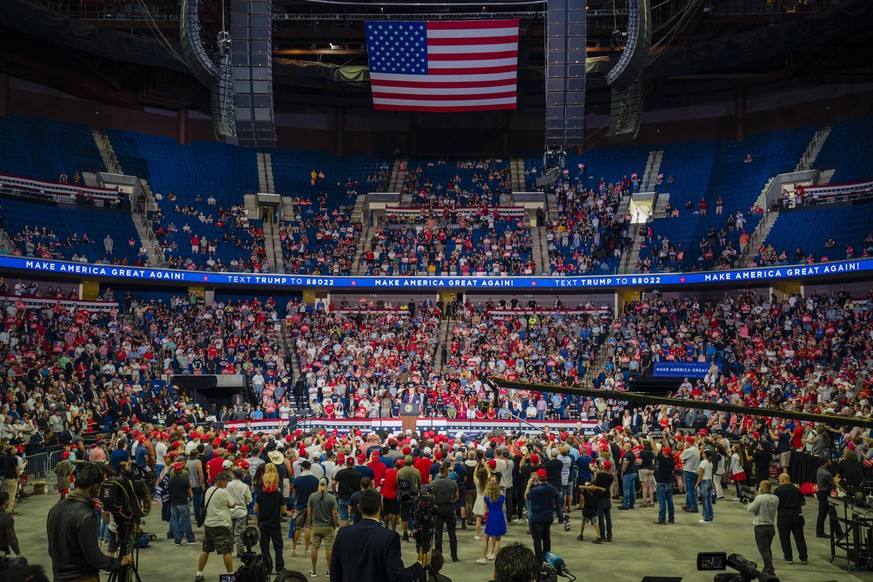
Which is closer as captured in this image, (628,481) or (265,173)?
(628,481)

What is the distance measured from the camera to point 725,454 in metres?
20.2

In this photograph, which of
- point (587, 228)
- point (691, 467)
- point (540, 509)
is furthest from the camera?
point (587, 228)

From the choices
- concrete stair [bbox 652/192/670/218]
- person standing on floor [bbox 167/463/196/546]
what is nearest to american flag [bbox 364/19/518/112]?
concrete stair [bbox 652/192/670/218]

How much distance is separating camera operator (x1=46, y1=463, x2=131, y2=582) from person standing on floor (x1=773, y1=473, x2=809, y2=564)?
10115 mm

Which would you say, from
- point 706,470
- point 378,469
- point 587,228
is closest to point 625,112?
point 706,470

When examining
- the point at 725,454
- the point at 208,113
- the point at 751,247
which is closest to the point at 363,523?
the point at 725,454

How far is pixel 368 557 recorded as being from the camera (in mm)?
6324

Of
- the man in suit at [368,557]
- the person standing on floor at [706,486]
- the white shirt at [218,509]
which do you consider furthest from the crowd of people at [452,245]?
the man in suit at [368,557]

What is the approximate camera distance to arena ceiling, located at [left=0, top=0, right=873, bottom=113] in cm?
3372

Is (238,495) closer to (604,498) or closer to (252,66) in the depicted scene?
(604,498)

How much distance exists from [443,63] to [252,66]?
17328 millimetres

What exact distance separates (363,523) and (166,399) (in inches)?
1003

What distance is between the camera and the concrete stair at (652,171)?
139 feet

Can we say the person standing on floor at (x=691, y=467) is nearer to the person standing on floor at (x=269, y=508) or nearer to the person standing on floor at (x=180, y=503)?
the person standing on floor at (x=269, y=508)
